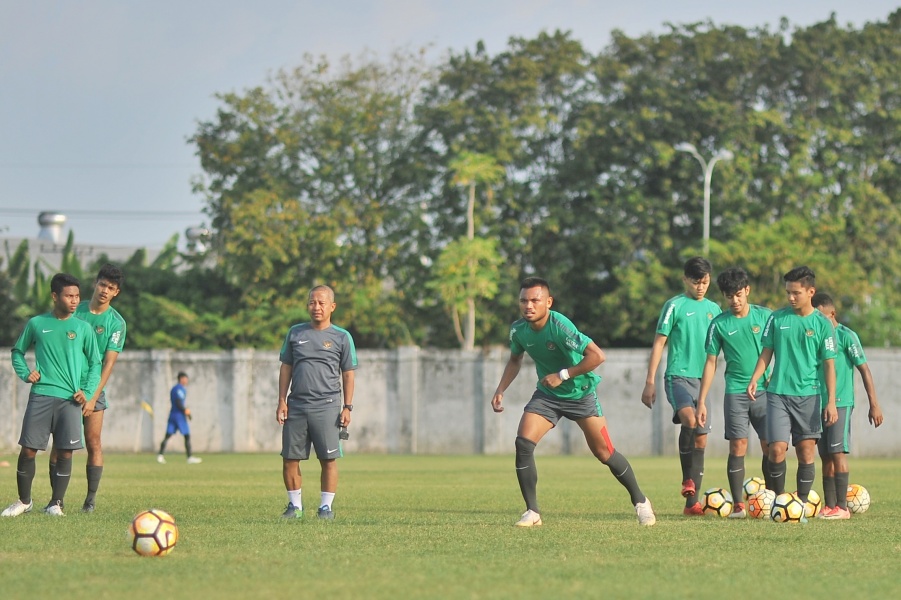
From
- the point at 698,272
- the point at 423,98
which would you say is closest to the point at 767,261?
the point at 423,98

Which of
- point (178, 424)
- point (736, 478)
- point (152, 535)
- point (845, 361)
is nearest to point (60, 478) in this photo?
point (152, 535)

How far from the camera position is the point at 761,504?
11758mm

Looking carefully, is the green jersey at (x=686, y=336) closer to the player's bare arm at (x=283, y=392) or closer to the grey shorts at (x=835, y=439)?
the grey shorts at (x=835, y=439)

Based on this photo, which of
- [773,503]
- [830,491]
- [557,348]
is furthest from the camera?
[830,491]

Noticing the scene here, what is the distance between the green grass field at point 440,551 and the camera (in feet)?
23.3

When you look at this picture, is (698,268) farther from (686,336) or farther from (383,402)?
(383,402)

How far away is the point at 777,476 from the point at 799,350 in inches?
49.8

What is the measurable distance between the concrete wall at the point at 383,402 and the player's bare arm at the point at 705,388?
1898 centimetres

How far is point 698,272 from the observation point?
40.7 ft

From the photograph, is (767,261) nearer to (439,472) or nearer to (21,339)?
(439,472)

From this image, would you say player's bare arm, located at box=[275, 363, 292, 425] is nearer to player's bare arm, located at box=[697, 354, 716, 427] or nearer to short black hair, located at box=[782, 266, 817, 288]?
player's bare arm, located at box=[697, 354, 716, 427]

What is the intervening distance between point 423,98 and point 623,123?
7795 millimetres

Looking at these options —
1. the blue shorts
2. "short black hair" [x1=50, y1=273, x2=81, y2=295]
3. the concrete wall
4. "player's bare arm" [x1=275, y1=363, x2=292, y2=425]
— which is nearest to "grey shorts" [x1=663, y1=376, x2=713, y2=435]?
"player's bare arm" [x1=275, y1=363, x2=292, y2=425]

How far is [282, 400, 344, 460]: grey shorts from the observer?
11.5m
